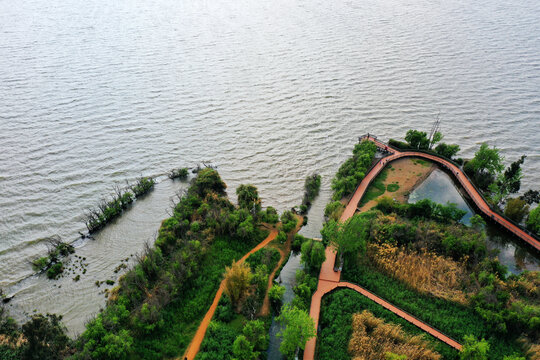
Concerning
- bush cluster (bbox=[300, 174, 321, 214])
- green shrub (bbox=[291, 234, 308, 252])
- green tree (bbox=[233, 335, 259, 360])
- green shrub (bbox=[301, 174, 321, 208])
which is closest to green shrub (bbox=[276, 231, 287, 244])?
green shrub (bbox=[291, 234, 308, 252])

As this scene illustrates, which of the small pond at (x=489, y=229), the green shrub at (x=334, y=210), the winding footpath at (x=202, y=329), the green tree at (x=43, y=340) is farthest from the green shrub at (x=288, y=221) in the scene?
the green tree at (x=43, y=340)

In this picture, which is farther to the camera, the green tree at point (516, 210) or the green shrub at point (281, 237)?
the green tree at point (516, 210)

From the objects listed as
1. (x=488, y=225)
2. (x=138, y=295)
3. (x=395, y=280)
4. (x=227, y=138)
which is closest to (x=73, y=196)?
(x=138, y=295)

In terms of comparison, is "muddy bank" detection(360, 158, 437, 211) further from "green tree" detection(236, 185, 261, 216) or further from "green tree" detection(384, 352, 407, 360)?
"green tree" detection(384, 352, 407, 360)

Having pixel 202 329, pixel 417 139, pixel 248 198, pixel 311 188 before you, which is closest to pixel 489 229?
pixel 417 139

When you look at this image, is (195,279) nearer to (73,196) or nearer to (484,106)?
(73,196)

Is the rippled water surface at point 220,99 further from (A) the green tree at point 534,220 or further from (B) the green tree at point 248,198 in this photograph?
(A) the green tree at point 534,220
